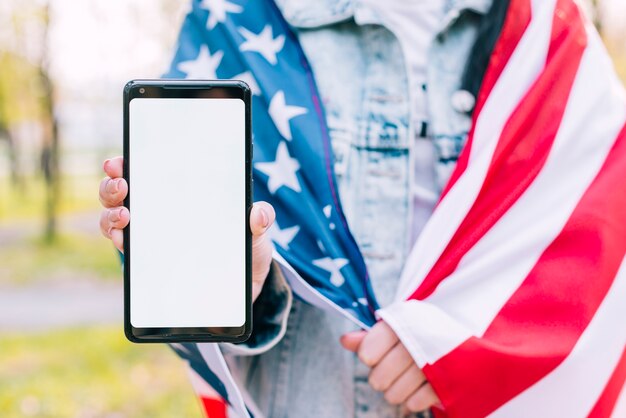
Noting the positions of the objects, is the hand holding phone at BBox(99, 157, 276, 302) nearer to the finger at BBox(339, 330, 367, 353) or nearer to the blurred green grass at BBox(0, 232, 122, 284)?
the finger at BBox(339, 330, 367, 353)

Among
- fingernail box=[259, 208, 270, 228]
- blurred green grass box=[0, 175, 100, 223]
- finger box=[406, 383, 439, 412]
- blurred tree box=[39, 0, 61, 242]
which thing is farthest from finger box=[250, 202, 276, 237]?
blurred green grass box=[0, 175, 100, 223]

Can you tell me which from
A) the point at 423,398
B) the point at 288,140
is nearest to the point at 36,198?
the point at 288,140

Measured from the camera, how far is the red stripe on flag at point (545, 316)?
52.7 inches

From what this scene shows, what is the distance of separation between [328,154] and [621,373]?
68cm

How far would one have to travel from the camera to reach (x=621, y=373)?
1.38 meters

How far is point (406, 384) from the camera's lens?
141 centimetres

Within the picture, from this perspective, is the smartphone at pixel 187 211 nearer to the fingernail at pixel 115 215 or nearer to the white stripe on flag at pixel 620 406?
the fingernail at pixel 115 215

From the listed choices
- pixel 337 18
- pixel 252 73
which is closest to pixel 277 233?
pixel 252 73

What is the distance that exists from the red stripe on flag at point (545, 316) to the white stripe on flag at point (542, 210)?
0.02 metres

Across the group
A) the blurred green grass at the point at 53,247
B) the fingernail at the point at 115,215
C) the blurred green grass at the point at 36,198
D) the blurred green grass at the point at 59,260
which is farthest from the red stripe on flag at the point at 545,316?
the blurred green grass at the point at 36,198

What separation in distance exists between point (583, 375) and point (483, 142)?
463mm

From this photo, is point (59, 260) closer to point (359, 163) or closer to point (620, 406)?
point (359, 163)

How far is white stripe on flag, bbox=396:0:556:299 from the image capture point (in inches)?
57.0

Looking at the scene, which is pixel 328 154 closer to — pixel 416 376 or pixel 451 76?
pixel 451 76
